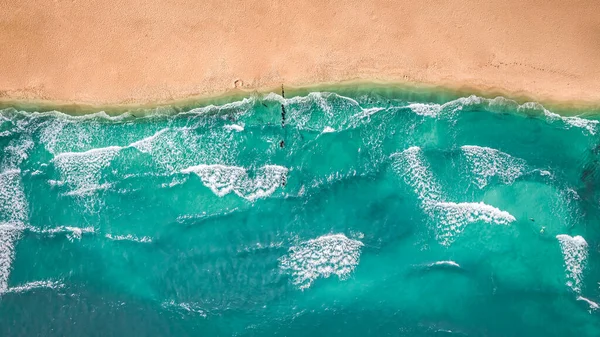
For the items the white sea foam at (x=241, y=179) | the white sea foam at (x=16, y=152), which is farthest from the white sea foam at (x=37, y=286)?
the white sea foam at (x=241, y=179)

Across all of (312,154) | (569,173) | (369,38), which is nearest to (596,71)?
(569,173)

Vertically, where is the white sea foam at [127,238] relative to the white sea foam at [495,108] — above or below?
below

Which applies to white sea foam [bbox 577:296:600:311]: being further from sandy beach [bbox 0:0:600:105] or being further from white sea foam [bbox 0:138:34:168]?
white sea foam [bbox 0:138:34:168]

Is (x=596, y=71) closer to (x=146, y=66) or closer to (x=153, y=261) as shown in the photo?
(x=146, y=66)

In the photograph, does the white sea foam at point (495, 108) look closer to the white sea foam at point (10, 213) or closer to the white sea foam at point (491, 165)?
the white sea foam at point (491, 165)

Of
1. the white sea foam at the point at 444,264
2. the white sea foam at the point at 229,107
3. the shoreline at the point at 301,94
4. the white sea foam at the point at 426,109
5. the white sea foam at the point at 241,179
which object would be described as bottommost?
the white sea foam at the point at 444,264

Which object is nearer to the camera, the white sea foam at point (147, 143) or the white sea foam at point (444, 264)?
the white sea foam at point (444, 264)

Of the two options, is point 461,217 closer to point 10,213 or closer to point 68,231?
point 68,231
